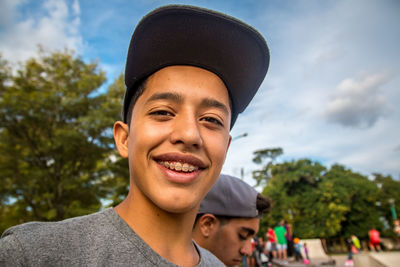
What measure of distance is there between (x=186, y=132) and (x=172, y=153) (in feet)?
0.40

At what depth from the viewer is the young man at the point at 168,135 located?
119 cm

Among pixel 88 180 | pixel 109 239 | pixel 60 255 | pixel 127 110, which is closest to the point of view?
pixel 60 255

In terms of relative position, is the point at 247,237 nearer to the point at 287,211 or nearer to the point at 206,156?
the point at 206,156

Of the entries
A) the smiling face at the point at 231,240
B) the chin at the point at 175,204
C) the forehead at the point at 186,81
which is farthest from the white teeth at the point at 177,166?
the smiling face at the point at 231,240

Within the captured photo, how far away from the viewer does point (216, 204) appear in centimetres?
314

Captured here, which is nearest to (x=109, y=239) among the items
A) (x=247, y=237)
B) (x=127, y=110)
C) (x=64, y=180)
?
(x=127, y=110)

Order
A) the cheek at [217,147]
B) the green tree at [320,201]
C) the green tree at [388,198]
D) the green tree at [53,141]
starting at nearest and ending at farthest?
the cheek at [217,147], the green tree at [53,141], the green tree at [320,201], the green tree at [388,198]

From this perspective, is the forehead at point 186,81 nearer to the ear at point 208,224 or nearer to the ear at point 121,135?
the ear at point 121,135

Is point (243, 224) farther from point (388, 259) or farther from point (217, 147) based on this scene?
point (388, 259)

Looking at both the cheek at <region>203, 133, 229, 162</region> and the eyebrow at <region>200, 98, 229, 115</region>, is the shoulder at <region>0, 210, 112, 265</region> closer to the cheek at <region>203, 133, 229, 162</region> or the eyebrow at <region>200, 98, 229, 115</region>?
the cheek at <region>203, 133, 229, 162</region>

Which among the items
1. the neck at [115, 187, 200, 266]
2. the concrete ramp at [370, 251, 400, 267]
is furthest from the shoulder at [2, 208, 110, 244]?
the concrete ramp at [370, 251, 400, 267]

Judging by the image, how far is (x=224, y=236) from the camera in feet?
10.1

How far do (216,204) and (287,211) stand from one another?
35560 mm

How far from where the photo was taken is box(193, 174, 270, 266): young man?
3051mm
